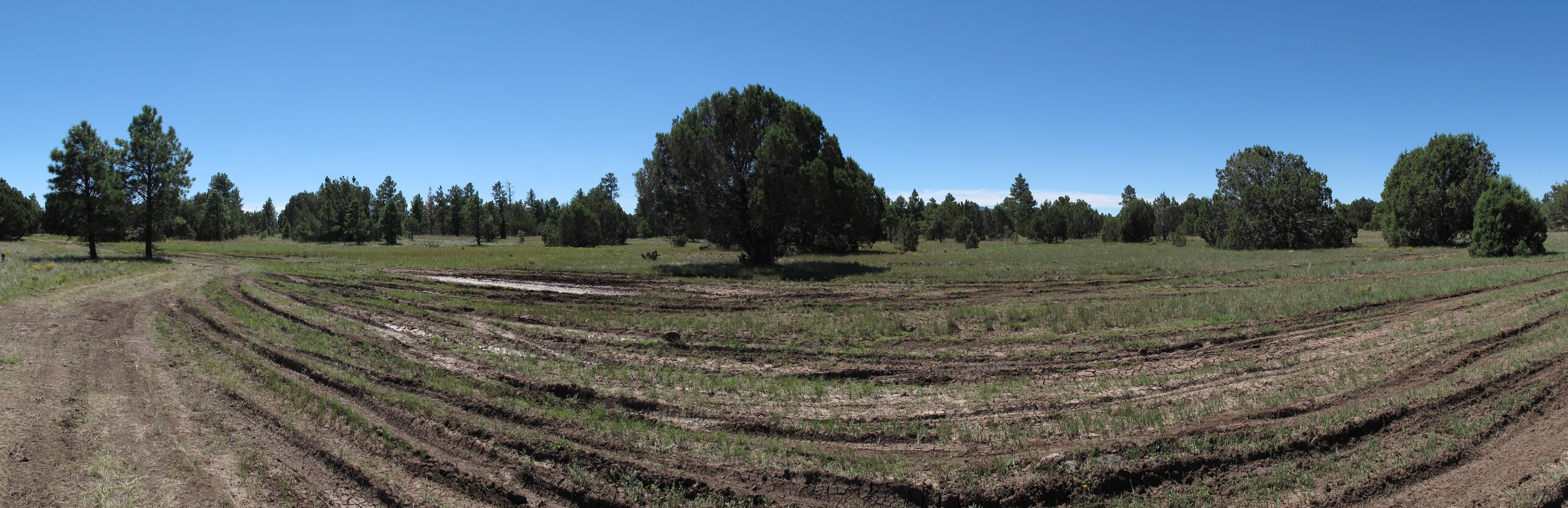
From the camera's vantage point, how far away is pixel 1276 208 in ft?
164

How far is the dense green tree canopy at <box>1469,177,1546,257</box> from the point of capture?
26234mm

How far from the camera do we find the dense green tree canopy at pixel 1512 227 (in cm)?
2623

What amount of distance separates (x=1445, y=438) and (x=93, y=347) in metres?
18.4

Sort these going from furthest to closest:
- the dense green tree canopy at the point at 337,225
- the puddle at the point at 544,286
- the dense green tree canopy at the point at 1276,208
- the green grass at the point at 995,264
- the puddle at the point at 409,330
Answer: the dense green tree canopy at the point at 337,225 < the dense green tree canopy at the point at 1276,208 < the green grass at the point at 995,264 < the puddle at the point at 544,286 < the puddle at the point at 409,330

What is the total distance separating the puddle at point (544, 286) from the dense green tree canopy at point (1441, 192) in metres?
52.1

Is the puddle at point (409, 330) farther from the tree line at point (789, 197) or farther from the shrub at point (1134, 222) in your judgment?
the shrub at point (1134, 222)

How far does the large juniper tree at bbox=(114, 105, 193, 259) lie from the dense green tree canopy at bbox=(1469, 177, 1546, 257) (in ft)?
210

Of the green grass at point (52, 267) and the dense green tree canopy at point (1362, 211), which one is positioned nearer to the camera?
the green grass at point (52, 267)

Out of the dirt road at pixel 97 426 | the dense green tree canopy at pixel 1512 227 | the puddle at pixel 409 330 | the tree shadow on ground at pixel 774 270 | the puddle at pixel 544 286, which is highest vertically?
the dense green tree canopy at pixel 1512 227

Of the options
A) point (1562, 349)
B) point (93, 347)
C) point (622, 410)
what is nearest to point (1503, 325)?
point (1562, 349)

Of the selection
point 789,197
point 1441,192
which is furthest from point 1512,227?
point 789,197

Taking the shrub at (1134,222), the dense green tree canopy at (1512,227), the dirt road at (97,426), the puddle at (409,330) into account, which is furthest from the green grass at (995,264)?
the shrub at (1134,222)

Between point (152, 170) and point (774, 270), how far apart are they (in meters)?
33.7

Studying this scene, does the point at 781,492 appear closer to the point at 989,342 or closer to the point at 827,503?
the point at 827,503
